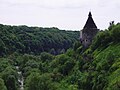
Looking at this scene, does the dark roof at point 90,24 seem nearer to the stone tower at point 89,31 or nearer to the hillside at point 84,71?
the stone tower at point 89,31

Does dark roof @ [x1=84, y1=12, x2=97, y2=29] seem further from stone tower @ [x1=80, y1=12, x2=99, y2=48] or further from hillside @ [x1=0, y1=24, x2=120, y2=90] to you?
hillside @ [x1=0, y1=24, x2=120, y2=90]

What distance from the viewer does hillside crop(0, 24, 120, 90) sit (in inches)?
3007

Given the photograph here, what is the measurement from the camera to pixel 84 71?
9244 cm

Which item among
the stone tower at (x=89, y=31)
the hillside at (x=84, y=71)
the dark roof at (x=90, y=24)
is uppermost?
the dark roof at (x=90, y=24)

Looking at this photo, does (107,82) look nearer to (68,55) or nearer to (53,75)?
(53,75)

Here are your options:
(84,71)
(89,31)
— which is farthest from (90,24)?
(84,71)

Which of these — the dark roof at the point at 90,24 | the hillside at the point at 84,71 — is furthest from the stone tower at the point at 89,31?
the hillside at the point at 84,71

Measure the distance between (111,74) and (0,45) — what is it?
117 m

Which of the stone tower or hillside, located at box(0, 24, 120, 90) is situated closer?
hillside, located at box(0, 24, 120, 90)

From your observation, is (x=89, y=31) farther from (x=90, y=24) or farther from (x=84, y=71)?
(x=84, y=71)

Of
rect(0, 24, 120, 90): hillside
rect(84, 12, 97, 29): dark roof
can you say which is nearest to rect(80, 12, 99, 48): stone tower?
rect(84, 12, 97, 29): dark roof

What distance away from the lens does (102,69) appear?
81250 millimetres

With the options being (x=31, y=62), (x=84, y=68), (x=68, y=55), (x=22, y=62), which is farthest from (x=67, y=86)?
(x=22, y=62)

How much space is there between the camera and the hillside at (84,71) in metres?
76.4
